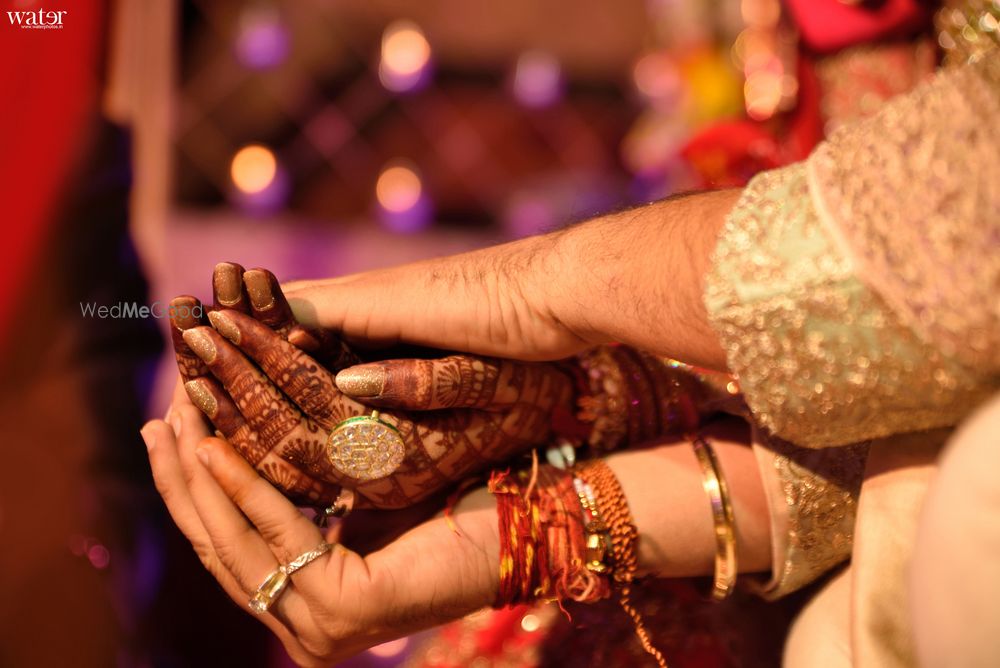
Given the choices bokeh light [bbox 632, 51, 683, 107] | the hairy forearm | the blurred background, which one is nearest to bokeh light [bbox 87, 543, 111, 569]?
the blurred background

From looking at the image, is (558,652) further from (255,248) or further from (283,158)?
(283,158)

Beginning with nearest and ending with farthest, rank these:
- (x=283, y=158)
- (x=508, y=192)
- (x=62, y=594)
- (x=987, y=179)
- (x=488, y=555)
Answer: (x=987, y=179)
(x=488, y=555)
(x=62, y=594)
(x=283, y=158)
(x=508, y=192)

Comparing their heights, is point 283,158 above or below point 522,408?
above

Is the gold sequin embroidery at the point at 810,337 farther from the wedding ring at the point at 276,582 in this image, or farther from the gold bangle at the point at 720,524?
the wedding ring at the point at 276,582

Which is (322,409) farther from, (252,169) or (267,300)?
(252,169)

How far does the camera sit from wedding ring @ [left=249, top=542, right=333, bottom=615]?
65 centimetres

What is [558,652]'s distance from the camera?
2.86ft

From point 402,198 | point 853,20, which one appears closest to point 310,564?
point 853,20

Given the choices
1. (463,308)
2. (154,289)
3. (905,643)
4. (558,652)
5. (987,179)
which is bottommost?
(558,652)

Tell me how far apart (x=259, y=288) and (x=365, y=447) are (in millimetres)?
159

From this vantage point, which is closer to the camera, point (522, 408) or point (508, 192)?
point (522, 408)

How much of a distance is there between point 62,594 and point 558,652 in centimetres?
85

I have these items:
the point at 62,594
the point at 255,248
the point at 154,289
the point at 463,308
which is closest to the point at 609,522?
the point at 463,308

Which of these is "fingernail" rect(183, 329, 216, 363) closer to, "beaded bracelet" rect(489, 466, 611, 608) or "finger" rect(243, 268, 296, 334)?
"finger" rect(243, 268, 296, 334)
